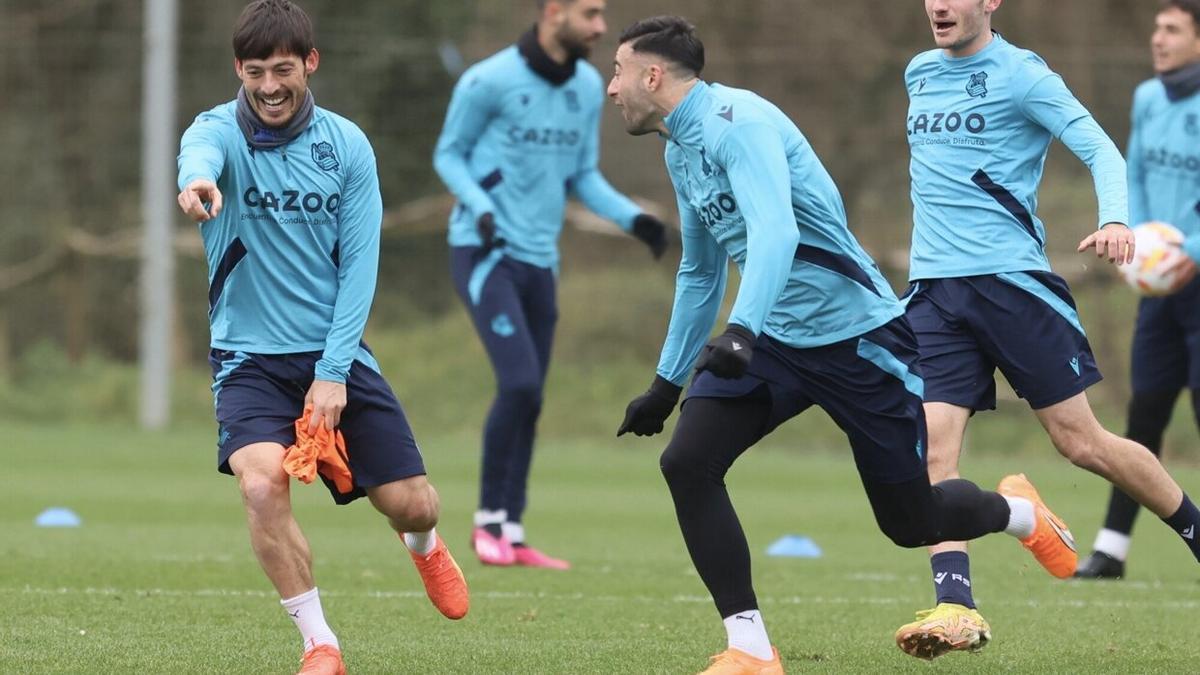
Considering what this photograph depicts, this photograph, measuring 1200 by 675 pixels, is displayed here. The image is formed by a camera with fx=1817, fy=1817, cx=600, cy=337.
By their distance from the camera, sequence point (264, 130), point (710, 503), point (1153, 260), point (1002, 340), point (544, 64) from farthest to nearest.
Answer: point (544, 64) → point (1153, 260) → point (1002, 340) → point (264, 130) → point (710, 503)

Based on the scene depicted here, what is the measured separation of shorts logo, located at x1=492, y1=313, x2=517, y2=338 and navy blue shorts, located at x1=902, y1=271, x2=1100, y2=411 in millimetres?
3017

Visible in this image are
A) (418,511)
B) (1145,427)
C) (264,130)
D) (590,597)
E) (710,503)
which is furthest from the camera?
(1145,427)

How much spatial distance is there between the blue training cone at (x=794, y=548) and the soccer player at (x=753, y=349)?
387cm

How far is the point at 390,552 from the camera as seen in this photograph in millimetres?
9266

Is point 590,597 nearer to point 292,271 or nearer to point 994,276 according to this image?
point 994,276

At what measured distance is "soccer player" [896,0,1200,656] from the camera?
6.19m

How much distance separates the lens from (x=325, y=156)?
566 centimetres

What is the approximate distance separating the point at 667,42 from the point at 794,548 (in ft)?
15.4

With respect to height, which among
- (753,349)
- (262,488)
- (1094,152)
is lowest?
(262,488)

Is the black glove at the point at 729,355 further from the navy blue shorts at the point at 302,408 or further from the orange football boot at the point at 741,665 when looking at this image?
the navy blue shorts at the point at 302,408

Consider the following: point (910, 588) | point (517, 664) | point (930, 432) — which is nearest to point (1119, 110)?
point (910, 588)

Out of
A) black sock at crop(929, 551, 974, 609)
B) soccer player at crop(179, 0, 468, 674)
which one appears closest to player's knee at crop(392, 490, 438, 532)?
soccer player at crop(179, 0, 468, 674)

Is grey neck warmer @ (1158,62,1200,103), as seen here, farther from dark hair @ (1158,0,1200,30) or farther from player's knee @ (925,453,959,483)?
player's knee @ (925,453,959,483)

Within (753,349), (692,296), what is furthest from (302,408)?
(753,349)
